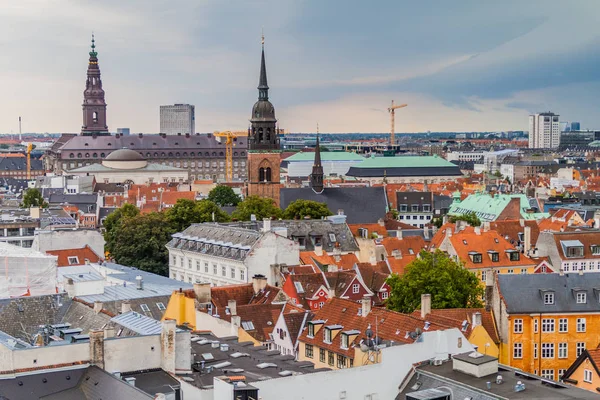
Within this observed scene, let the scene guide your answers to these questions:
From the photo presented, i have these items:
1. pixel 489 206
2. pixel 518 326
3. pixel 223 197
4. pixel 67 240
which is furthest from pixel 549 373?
pixel 223 197

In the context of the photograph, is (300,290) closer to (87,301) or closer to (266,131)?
(87,301)

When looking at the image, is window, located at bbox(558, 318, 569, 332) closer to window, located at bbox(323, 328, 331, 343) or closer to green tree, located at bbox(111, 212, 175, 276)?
window, located at bbox(323, 328, 331, 343)

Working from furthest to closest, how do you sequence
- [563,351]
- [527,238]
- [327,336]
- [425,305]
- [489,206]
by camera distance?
[489,206], [527,238], [563,351], [425,305], [327,336]

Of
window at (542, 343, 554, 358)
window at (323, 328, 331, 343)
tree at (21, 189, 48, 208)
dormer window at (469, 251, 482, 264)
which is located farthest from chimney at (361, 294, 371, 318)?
tree at (21, 189, 48, 208)

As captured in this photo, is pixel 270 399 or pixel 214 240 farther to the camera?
pixel 214 240

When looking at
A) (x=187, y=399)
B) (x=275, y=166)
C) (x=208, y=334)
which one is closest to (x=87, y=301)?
(x=208, y=334)

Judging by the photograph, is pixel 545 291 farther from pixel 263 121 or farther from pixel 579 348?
pixel 263 121
